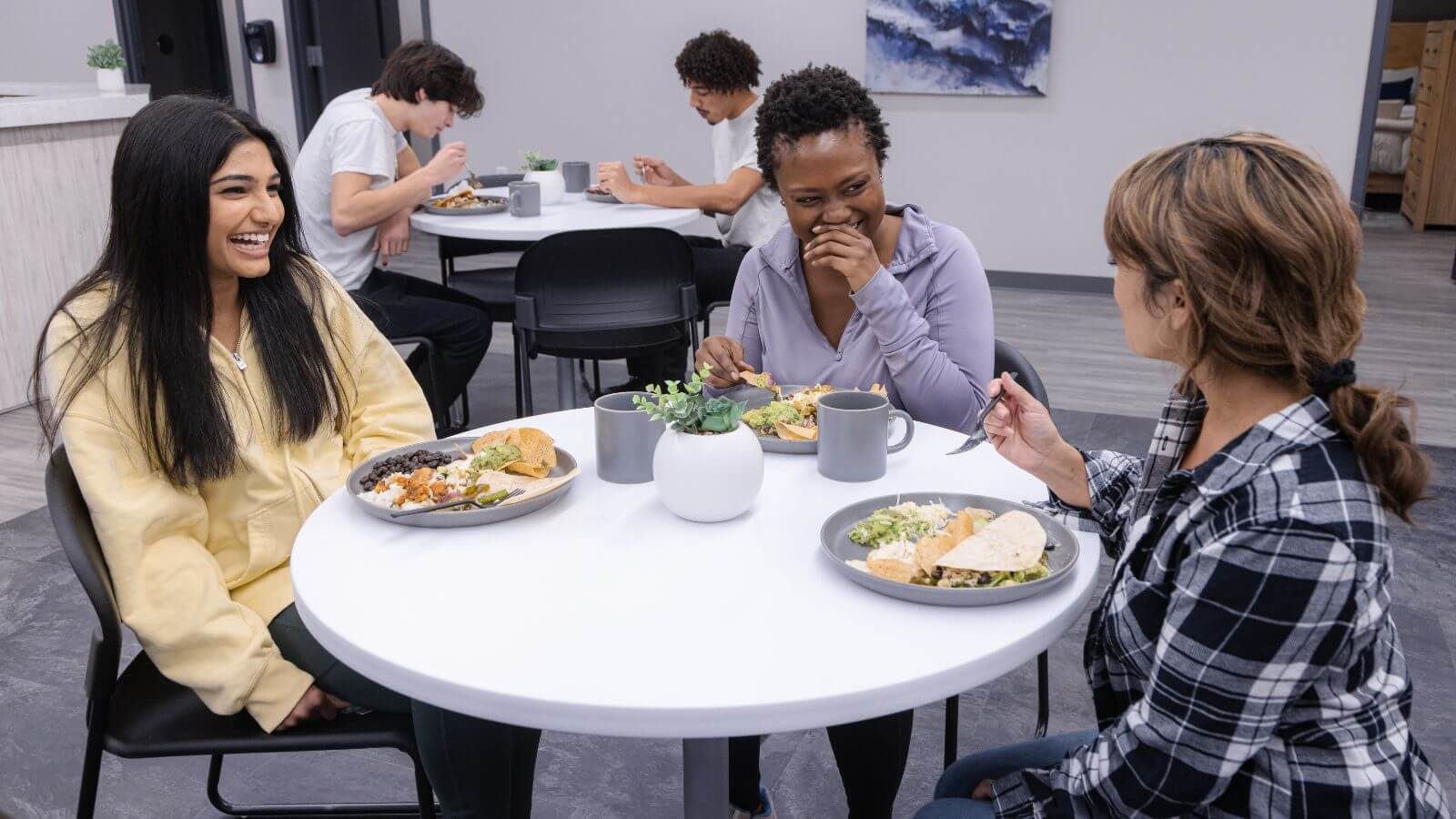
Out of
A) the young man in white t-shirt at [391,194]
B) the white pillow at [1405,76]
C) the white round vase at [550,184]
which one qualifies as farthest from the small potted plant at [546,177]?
the white pillow at [1405,76]

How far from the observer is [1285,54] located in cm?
559

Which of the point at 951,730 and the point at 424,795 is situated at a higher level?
the point at 424,795

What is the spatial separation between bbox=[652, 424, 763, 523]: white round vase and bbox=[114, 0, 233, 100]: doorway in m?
6.75

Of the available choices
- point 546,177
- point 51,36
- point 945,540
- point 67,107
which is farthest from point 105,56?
point 945,540

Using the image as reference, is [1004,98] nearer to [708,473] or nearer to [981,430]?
[981,430]

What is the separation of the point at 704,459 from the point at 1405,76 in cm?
991

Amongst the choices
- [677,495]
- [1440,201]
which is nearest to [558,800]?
[677,495]

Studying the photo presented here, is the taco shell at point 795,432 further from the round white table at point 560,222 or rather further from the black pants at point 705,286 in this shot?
the black pants at point 705,286

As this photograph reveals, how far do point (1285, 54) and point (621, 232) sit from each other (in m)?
4.01

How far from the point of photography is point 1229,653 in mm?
931

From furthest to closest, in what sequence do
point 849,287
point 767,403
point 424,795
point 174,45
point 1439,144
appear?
1. point 1439,144
2. point 174,45
3. point 849,287
4. point 767,403
5. point 424,795

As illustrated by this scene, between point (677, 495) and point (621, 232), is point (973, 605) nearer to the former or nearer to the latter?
point (677, 495)

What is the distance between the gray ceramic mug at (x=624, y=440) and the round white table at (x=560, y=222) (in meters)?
1.78

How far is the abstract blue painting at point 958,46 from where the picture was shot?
5922mm
